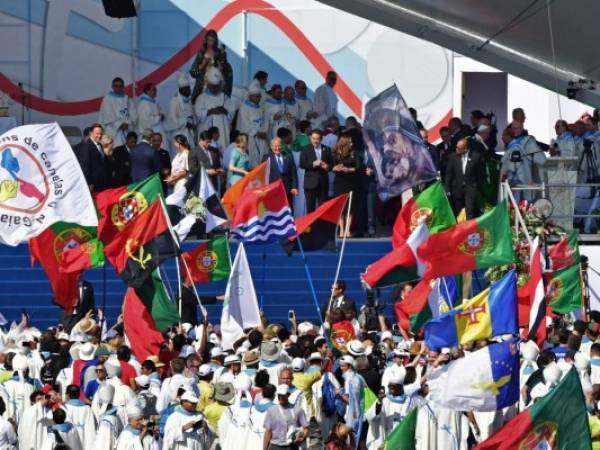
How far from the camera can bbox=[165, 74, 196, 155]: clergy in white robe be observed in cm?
3562

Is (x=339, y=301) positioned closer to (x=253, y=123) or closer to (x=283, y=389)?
(x=283, y=389)

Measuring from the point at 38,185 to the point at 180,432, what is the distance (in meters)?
3.71

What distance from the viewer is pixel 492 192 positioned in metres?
32.6

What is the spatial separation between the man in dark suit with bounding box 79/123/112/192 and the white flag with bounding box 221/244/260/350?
6.77 meters

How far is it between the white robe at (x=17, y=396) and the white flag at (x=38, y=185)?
171 cm

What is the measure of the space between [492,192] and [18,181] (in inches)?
360

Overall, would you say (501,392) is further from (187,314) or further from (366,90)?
(366,90)

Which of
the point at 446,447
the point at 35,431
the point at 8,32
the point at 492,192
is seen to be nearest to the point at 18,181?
the point at 35,431

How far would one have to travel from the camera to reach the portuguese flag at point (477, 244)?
83.5 ft

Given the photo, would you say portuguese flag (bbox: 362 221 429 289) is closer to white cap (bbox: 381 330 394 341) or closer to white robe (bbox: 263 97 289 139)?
white cap (bbox: 381 330 394 341)

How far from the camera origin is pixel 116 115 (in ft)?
118

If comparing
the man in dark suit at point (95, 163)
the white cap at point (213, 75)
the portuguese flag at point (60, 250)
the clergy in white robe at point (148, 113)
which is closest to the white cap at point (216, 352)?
the portuguese flag at point (60, 250)

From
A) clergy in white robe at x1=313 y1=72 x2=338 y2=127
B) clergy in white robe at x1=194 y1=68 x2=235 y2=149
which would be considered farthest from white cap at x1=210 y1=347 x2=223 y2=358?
clergy in white robe at x1=313 y1=72 x2=338 y2=127

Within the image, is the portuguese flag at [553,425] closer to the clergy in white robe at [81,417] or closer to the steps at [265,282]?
the clergy in white robe at [81,417]
